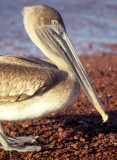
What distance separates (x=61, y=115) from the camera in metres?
5.50

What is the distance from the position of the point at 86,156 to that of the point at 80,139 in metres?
0.49

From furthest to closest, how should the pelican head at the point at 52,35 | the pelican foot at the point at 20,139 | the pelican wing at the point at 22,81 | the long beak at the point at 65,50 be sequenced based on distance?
the pelican foot at the point at 20,139
the pelican head at the point at 52,35
the long beak at the point at 65,50
the pelican wing at the point at 22,81

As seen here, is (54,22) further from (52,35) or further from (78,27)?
(78,27)

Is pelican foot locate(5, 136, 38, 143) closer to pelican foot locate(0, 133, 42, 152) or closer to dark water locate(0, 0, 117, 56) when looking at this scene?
pelican foot locate(0, 133, 42, 152)

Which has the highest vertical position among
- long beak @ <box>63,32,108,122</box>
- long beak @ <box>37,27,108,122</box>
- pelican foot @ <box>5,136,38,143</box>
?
long beak @ <box>37,27,108,122</box>

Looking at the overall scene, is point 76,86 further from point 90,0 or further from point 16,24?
point 90,0

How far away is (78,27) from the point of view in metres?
14.4

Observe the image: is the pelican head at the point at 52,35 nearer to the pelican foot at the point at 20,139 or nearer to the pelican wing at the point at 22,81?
the pelican wing at the point at 22,81

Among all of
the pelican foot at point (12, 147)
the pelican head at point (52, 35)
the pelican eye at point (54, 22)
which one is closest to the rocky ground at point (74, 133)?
the pelican foot at point (12, 147)

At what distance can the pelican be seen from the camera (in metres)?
3.84

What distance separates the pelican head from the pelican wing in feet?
1.56

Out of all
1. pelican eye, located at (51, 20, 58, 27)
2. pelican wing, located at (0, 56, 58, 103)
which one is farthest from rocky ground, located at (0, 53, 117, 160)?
pelican eye, located at (51, 20, 58, 27)

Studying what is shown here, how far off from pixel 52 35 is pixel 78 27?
10.2 m

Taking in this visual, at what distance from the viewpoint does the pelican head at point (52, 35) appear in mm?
4297
